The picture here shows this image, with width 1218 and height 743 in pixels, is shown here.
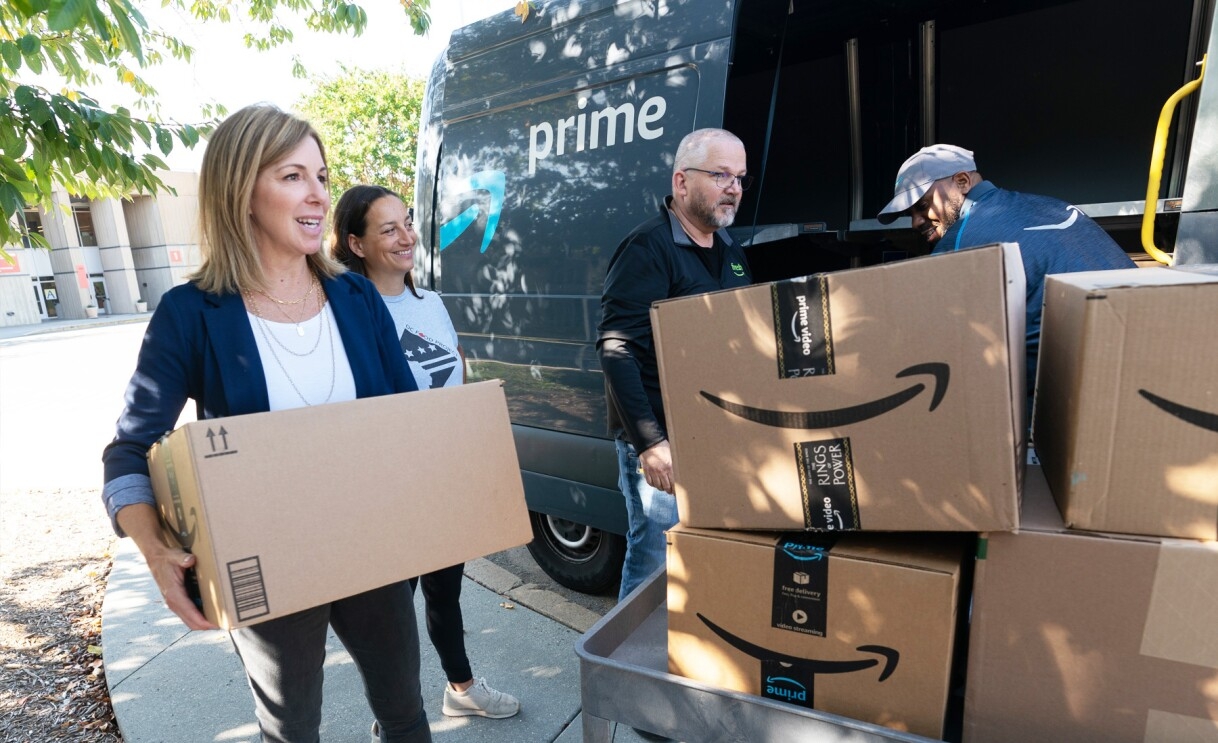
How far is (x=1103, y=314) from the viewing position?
3.12 feet

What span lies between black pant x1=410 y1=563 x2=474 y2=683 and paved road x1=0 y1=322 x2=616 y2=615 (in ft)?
2.87

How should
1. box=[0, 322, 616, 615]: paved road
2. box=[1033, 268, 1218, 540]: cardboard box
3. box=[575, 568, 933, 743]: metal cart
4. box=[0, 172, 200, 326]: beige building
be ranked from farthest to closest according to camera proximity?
box=[0, 172, 200, 326]: beige building < box=[0, 322, 616, 615]: paved road < box=[575, 568, 933, 743]: metal cart < box=[1033, 268, 1218, 540]: cardboard box

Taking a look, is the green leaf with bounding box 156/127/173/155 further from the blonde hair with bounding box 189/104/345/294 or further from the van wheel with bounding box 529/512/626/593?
the van wheel with bounding box 529/512/626/593

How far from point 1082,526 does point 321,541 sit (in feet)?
3.90

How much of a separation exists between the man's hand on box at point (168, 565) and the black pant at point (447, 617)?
889 millimetres

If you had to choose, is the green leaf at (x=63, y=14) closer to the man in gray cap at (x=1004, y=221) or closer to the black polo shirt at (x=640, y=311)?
the black polo shirt at (x=640, y=311)

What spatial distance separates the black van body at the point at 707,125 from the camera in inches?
102

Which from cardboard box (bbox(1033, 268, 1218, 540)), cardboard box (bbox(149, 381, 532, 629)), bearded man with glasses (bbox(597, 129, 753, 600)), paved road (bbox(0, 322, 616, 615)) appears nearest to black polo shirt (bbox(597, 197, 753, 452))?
bearded man with glasses (bbox(597, 129, 753, 600))

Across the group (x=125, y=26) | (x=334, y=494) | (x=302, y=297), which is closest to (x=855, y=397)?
(x=334, y=494)

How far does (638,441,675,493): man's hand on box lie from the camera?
2002 mm

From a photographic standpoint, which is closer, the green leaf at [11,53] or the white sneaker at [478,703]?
the green leaf at [11,53]

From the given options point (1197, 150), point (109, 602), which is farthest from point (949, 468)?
point (109, 602)

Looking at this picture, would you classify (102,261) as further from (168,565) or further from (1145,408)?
(1145,408)

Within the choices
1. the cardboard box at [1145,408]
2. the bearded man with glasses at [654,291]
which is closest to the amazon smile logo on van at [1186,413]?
the cardboard box at [1145,408]
